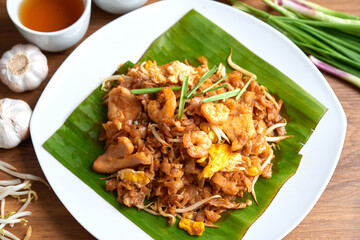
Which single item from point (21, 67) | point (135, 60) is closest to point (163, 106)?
point (135, 60)

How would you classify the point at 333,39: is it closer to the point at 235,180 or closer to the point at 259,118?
the point at 259,118

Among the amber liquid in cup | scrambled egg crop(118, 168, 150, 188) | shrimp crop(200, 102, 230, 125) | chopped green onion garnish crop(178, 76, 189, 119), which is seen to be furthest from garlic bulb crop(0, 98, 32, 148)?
shrimp crop(200, 102, 230, 125)

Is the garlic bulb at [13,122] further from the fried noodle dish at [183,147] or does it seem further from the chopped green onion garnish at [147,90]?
the chopped green onion garnish at [147,90]

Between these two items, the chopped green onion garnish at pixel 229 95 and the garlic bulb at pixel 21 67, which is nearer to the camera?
the chopped green onion garnish at pixel 229 95

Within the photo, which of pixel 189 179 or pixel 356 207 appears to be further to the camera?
pixel 356 207

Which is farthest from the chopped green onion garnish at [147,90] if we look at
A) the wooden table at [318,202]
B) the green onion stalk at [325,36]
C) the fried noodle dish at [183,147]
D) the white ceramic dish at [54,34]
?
the green onion stalk at [325,36]

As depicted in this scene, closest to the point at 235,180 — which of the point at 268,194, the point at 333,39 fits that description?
the point at 268,194

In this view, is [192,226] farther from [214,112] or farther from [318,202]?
[318,202]
